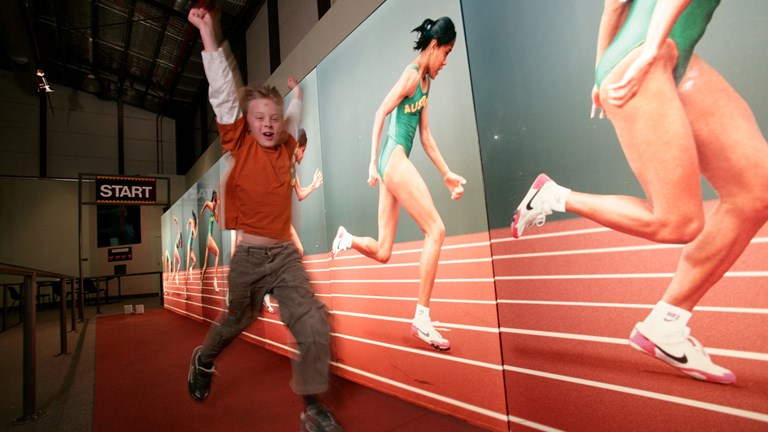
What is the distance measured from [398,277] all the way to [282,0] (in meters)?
3.34

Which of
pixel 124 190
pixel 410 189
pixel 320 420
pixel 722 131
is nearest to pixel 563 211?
pixel 722 131

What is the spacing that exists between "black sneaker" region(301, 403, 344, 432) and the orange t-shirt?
707 mm

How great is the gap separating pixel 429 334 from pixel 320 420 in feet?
2.06

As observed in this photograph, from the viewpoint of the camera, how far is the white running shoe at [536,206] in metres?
1.37

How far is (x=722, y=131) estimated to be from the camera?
1.04m

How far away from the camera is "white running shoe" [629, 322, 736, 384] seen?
3.41 feet

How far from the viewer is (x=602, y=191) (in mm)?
1232

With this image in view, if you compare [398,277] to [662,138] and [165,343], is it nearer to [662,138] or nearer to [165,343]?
[662,138]

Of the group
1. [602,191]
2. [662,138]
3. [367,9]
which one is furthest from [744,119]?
[367,9]

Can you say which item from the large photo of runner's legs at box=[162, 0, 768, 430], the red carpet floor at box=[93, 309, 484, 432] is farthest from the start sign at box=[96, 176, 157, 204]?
the large photo of runner's legs at box=[162, 0, 768, 430]

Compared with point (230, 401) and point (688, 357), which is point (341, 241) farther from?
point (688, 357)

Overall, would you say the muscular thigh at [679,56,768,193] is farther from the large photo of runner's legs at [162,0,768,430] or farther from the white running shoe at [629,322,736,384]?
the white running shoe at [629,322,736,384]

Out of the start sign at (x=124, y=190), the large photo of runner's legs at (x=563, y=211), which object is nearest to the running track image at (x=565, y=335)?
the large photo of runner's legs at (x=563, y=211)

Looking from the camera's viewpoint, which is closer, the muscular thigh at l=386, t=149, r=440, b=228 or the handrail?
the muscular thigh at l=386, t=149, r=440, b=228
